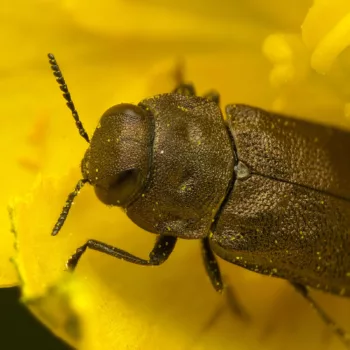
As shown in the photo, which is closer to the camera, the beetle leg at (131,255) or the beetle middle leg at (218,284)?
the beetle leg at (131,255)

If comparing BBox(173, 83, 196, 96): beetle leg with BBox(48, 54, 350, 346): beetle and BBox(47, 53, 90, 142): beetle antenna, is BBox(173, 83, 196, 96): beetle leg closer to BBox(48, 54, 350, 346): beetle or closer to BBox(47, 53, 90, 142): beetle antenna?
BBox(48, 54, 350, 346): beetle

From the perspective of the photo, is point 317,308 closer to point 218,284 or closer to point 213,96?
point 218,284

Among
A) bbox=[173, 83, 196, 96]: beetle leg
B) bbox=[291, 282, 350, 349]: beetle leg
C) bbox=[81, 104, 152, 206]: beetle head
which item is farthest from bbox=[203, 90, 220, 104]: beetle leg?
bbox=[291, 282, 350, 349]: beetle leg

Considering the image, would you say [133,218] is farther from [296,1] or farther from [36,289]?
[296,1]

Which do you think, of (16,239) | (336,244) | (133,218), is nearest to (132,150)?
(133,218)

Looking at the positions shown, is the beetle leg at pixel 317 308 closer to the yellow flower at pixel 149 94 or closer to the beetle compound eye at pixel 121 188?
the yellow flower at pixel 149 94

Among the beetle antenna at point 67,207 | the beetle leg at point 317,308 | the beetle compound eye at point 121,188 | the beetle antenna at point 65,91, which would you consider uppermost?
the beetle antenna at point 65,91

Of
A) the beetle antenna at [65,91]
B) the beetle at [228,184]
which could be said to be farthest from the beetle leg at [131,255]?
the beetle antenna at [65,91]
